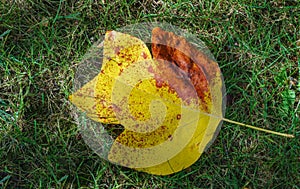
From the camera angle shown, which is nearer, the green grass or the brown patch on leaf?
the brown patch on leaf

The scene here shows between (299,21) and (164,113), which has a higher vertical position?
(299,21)

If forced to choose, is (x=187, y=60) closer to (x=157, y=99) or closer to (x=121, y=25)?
(x=157, y=99)

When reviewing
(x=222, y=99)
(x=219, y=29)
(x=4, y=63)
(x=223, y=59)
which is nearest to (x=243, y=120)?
(x=222, y=99)

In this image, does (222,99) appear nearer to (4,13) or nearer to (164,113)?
(164,113)

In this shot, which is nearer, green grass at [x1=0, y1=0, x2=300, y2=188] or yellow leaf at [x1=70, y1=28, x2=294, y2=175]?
yellow leaf at [x1=70, y1=28, x2=294, y2=175]

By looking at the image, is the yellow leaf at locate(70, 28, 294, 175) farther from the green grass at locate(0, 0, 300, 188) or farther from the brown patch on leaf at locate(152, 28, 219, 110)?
the green grass at locate(0, 0, 300, 188)

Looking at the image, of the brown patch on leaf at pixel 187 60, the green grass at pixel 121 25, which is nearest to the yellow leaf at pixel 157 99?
the brown patch on leaf at pixel 187 60

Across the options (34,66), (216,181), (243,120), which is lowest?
(216,181)

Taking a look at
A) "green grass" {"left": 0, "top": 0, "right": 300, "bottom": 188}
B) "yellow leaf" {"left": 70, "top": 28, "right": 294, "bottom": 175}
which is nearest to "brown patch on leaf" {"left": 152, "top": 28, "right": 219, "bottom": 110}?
"yellow leaf" {"left": 70, "top": 28, "right": 294, "bottom": 175}
